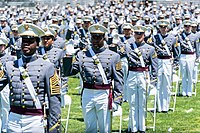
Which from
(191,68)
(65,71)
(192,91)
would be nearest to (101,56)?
(65,71)

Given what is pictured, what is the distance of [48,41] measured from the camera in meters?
12.9

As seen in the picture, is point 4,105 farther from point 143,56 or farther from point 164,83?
point 164,83

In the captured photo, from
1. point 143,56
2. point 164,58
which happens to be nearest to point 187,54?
point 164,58

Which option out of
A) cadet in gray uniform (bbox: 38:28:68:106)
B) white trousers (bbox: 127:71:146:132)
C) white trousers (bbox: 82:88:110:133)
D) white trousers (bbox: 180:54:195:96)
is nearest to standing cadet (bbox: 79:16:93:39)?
white trousers (bbox: 180:54:195:96)

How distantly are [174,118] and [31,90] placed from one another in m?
7.87

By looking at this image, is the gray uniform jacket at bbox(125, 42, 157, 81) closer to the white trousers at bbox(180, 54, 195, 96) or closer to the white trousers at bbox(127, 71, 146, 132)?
the white trousers at bbox(127, 71, 146, 132)

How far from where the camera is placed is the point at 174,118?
1527 cm

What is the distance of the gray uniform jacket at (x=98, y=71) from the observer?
9.87 metres

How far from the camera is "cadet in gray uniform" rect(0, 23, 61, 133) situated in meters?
7.82

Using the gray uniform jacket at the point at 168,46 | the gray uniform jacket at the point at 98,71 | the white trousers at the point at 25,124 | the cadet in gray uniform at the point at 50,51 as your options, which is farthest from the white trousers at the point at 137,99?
the white trousers at the point at 25,124

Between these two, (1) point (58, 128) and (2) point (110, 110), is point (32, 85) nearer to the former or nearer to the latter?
(1) point (58, 128)

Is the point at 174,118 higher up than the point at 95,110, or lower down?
lower down

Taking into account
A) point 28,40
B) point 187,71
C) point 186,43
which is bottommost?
point 187,71

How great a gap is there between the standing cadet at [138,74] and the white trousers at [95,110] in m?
2.98
